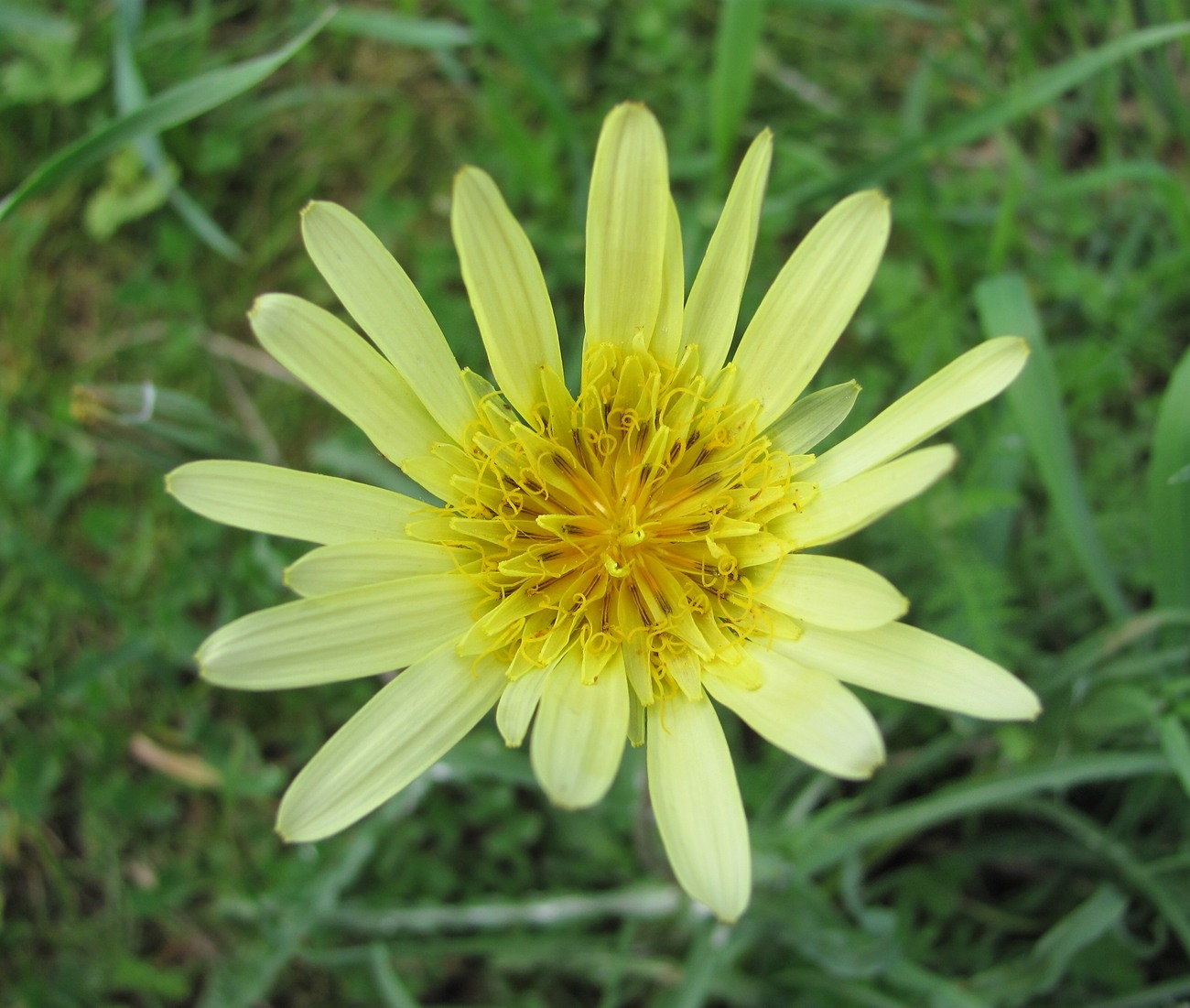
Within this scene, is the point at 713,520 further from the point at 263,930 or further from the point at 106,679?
the point at 106,679

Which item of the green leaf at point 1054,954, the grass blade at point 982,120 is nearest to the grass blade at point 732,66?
the grass blade at point 982,120

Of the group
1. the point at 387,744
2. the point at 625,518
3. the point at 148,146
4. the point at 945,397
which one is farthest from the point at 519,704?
the point at 148,146

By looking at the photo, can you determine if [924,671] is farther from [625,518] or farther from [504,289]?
[504,289]

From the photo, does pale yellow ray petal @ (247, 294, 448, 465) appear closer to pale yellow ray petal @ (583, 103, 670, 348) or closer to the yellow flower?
the yellow flower

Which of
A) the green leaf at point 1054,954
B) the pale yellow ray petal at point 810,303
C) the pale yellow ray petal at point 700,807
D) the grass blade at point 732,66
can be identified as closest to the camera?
the pale yellow ray petal at point 700,807

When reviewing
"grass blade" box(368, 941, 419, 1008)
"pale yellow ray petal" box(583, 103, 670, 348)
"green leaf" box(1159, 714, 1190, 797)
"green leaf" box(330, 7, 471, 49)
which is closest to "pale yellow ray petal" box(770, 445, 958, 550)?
A: "pale yellow ray petal" box(583, 103, 670, 348)

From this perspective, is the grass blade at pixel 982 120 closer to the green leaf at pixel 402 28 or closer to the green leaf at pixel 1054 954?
the green leaf at pixel 402 28
